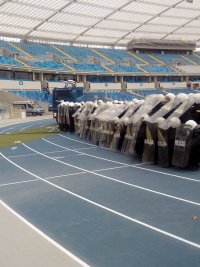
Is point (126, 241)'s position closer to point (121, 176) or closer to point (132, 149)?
point (121, 176)

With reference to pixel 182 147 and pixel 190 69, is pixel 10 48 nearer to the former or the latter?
pixel 190 69

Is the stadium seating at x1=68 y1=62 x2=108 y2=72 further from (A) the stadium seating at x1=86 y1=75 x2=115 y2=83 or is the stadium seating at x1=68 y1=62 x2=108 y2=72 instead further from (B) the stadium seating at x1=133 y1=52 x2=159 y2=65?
(B) the stadium seating at x1=133 y1=52 x2=159 y2=65

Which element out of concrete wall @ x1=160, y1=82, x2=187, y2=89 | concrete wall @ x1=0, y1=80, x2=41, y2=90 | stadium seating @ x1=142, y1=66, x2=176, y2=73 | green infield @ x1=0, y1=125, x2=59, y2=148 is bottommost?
green infield @ x1=0, y1=125, x2=59, y2=148

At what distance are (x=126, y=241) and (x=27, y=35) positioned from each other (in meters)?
58.3

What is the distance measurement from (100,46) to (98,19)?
1766 centimetres

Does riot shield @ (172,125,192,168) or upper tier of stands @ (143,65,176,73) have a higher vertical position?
upper tier of stands @ (143,65,176,73)

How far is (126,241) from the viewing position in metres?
4.80

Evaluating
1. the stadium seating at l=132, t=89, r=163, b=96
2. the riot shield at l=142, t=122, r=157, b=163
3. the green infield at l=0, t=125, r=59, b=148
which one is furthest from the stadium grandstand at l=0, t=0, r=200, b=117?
the riot shield at l=142, t=122, r=157, b=163

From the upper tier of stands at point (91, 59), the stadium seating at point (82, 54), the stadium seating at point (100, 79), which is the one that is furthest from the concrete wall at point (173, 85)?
the stadium seating at point (82, 54)

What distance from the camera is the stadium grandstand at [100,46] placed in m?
49.2

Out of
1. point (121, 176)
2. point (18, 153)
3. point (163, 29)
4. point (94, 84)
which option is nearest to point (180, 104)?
point (121, 176)

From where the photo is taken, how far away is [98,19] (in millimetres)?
53781

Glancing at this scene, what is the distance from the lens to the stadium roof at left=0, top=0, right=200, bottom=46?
46188 millimetres

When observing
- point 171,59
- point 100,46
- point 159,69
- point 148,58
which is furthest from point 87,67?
point 171,59
